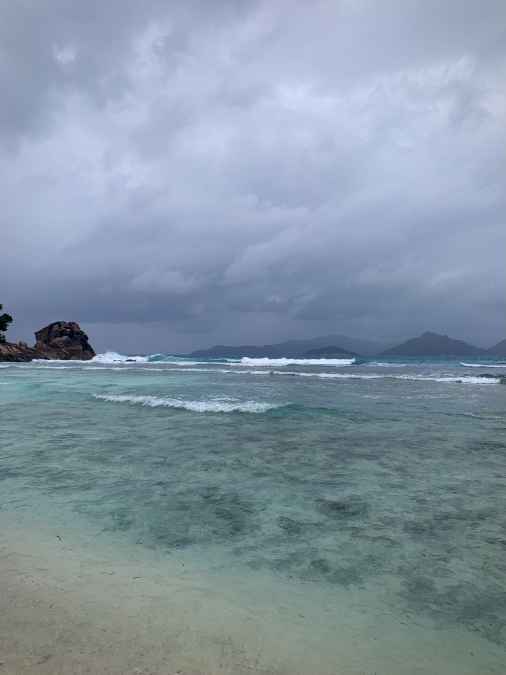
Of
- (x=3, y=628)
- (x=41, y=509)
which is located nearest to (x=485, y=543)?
(x=3, y=628)

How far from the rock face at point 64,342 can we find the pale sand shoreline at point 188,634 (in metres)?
131

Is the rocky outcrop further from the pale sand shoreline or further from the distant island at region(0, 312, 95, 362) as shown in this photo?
the pale sand shoreline

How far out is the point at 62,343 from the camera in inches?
5022

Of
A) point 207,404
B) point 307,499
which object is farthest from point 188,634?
point 207,404

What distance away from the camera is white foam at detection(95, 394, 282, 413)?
18380mm

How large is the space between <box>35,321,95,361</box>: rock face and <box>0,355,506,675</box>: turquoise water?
12010 centimetres

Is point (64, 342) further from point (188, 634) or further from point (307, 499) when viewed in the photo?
point (188, 634)

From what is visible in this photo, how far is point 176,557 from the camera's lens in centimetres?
498

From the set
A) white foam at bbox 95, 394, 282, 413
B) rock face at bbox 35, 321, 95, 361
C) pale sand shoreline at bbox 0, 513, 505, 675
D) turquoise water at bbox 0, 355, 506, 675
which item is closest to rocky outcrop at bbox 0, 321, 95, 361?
rock face at bbox 35, 321, 95, 361

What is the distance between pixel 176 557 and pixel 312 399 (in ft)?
60.4

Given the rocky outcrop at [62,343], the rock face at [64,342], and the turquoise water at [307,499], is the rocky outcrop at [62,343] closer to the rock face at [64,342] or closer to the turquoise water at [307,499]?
the rock face at [64,342]

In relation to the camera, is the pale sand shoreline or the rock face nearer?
the pale sand shoreline

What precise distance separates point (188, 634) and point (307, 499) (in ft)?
13.6

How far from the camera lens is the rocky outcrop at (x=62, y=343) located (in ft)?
402
